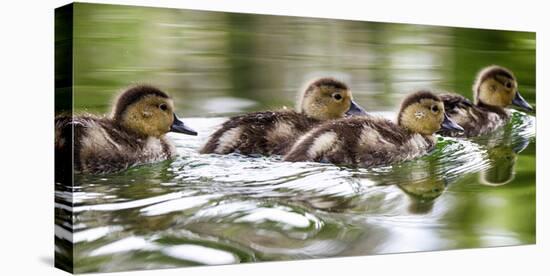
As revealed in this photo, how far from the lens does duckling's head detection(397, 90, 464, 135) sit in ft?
23.2

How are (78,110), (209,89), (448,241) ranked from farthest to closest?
1. (448,241)
2. (209,89)
3. (78,110)

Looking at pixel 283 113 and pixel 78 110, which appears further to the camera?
pixel 283 113

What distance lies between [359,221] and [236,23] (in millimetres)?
1558

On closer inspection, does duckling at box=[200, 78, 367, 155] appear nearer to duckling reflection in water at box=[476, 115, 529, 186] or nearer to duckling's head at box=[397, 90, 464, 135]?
duckling's head at box=[397, 90, 464, 135]

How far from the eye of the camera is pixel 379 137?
6.94m

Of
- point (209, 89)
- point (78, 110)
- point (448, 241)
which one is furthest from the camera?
point (448, 241)

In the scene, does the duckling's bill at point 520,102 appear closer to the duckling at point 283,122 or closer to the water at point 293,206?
the water at point 293,206

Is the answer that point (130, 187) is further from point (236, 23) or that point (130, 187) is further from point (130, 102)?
point (236, 23)

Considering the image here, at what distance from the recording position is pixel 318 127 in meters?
6.78

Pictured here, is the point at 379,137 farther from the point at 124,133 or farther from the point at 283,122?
the point at 124,133

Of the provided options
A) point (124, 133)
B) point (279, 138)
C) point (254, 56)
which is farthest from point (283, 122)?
point (124, 133)

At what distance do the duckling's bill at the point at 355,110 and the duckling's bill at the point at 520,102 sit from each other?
1.42m

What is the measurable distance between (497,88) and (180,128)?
8.43 feet

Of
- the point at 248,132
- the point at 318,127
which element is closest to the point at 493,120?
the point at 318,127
